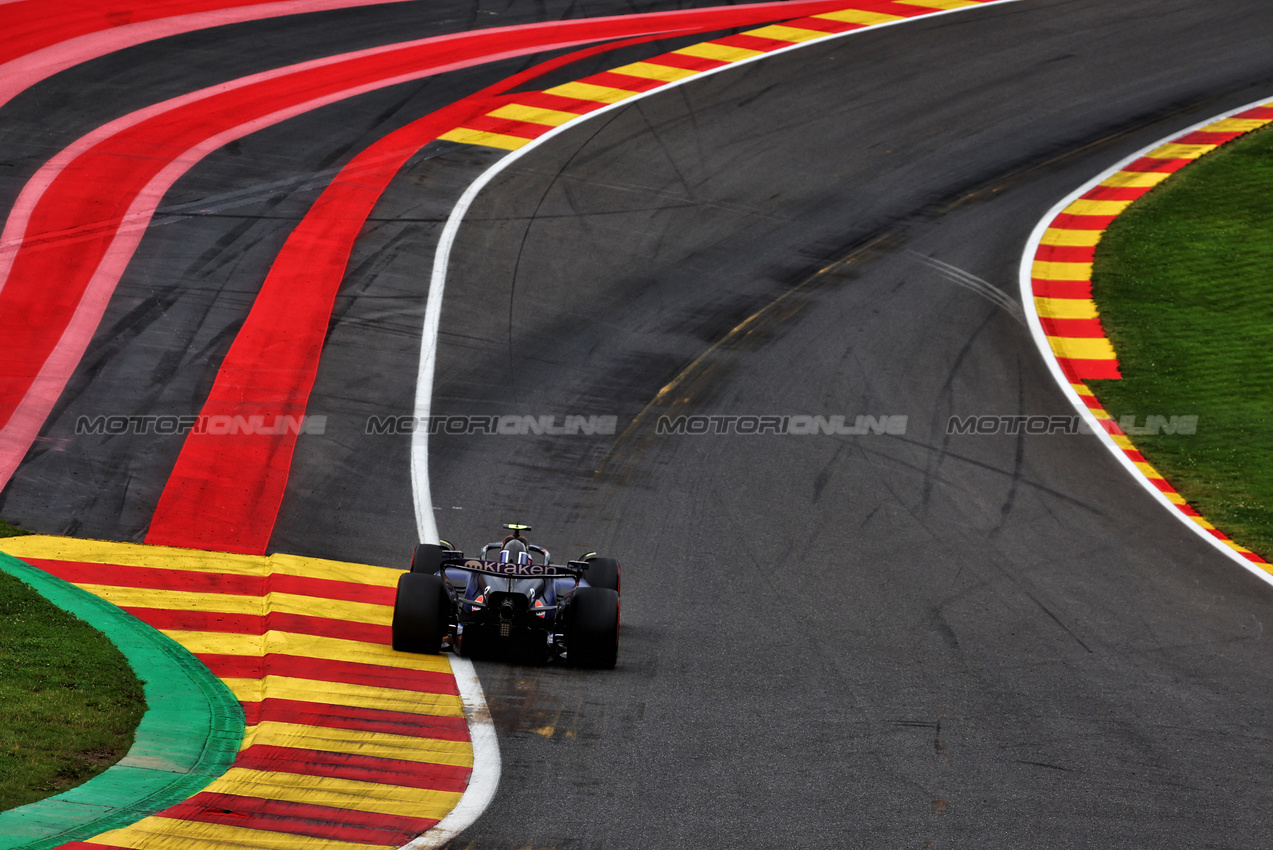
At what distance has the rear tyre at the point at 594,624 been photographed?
1053cm

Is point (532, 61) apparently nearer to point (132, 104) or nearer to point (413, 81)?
point (413, 81)

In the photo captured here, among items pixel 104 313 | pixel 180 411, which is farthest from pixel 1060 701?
pixel 104 313

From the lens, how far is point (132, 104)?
23578 millimetres

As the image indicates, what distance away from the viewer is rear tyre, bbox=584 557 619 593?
11344mm

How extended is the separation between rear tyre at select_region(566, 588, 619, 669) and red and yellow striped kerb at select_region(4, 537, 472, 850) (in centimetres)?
104

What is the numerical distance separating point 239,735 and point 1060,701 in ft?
20.3

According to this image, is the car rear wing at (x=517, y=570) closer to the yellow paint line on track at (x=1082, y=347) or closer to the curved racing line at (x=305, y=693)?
the curved racing line at (x=305, y=693)
